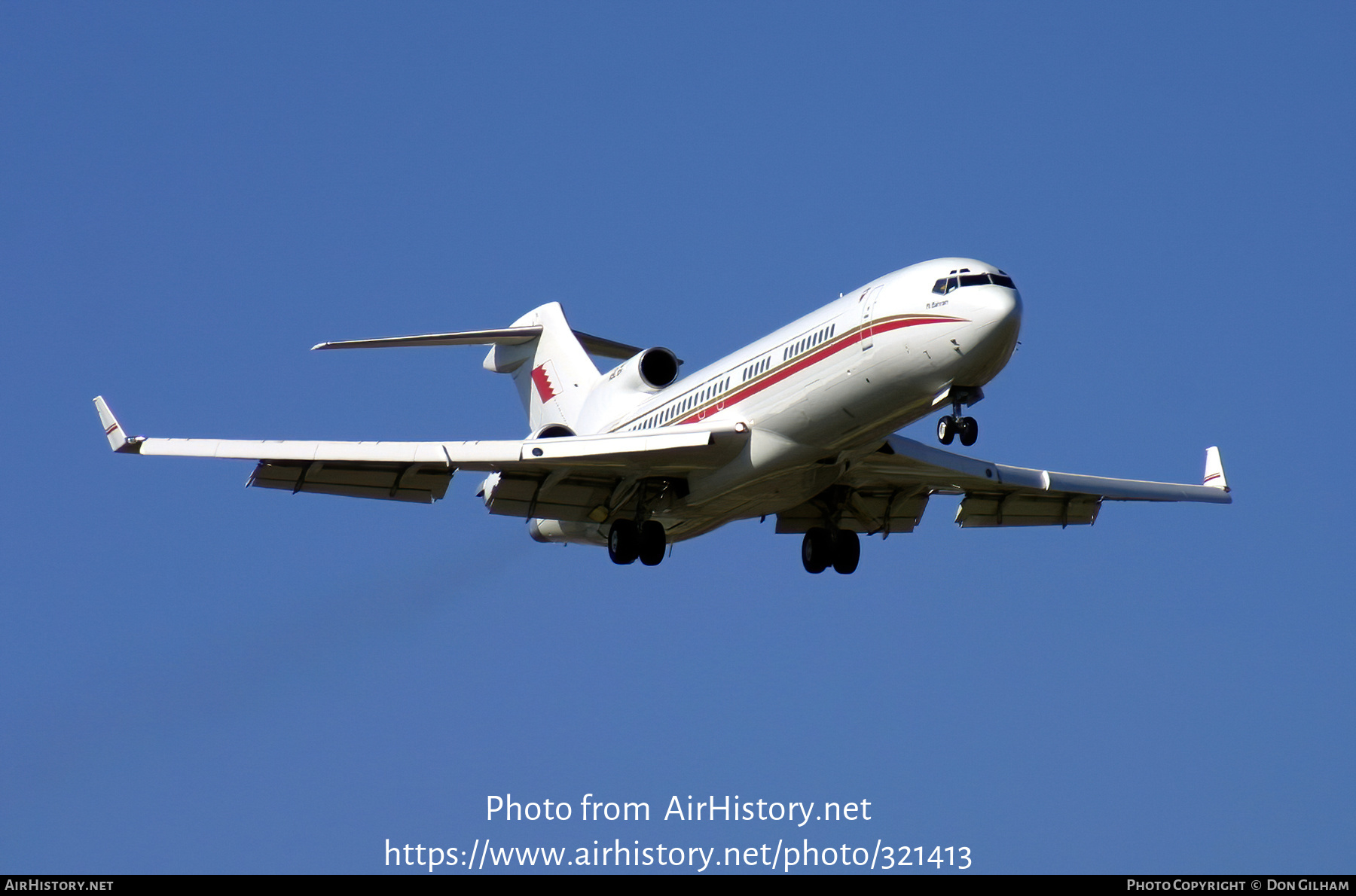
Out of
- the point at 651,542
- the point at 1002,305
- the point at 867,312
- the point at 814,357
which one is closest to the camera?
the point at 1002,305

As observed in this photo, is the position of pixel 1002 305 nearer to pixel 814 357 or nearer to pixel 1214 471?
pixel 814 357

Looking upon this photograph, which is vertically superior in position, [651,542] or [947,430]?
[651,542]

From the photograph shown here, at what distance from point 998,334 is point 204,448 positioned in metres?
11.1

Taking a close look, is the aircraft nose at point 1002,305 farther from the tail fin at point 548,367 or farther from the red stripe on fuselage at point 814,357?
the tail fin at point 548,367

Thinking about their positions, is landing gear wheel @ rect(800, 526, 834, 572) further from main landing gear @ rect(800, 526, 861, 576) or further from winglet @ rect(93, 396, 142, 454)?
winglet @ rect(93, 396, 142, 454)

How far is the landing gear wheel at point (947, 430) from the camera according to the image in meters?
23.4

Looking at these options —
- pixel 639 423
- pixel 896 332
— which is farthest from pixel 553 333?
pixel 896 332

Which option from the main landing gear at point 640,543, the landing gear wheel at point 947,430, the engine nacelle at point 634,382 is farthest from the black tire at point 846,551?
the landing gear wheel at point 947,430

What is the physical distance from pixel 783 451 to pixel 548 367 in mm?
9361

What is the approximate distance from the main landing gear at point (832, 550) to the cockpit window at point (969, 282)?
619 centimetres

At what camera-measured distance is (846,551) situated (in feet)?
93.2

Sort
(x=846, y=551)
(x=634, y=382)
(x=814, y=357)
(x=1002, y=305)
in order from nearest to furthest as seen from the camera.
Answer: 1. (x=1002, y=305)
2. (x=814, y=357)
3. (x=846, y=551)
4. (x=634, y=382)

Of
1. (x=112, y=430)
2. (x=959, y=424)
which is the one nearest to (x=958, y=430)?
(x=959, y=424)

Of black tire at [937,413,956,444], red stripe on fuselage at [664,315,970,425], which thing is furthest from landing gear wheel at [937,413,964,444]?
red stripe on fuselage at [664,315,970,425]
